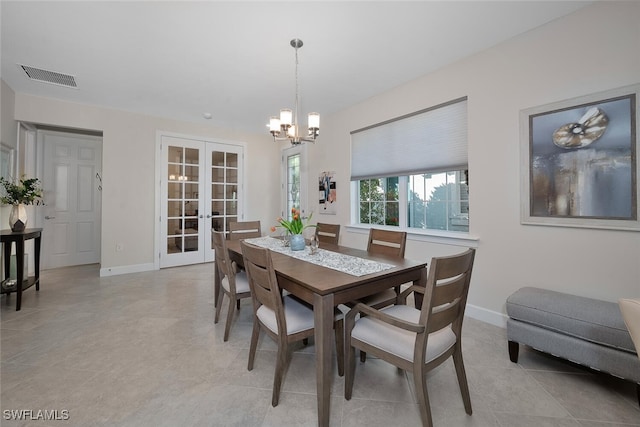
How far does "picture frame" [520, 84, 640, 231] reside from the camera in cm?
181

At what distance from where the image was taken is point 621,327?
59.2 inches

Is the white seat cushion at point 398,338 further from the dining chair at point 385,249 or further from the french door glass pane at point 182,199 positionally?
the french door glass pane at point 182,199

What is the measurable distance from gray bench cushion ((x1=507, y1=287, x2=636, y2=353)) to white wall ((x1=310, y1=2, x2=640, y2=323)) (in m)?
0.28

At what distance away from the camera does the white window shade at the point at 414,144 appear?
2808mm

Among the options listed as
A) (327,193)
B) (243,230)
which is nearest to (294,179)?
(327,193)

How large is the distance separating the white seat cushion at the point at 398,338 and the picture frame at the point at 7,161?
4782 millimetres

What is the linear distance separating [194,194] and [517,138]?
485cm

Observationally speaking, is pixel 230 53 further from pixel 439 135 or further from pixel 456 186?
pixel 456 186

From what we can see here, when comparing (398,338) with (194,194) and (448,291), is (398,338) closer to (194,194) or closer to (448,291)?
(448,291)

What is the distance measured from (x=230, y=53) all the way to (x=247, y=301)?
2728 mm

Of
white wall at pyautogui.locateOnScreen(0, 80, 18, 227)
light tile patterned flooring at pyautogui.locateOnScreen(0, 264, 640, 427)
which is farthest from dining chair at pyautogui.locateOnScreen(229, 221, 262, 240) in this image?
white wall at pyautogui.locateOnScreen(0, 80, 18, 227)

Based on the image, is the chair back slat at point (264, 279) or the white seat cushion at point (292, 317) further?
the white seat cushion at point (292, 317)

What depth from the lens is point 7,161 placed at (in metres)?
3.46

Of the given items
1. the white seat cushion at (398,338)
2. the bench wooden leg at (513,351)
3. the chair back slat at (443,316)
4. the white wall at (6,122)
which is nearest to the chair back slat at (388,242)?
the white seat cushion at (398,338)
